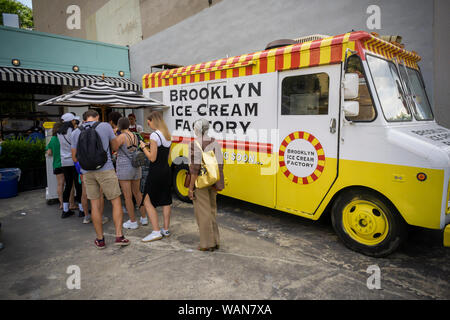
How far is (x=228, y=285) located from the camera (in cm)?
320

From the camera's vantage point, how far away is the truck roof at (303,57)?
371cm

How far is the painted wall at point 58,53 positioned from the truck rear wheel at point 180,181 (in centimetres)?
885

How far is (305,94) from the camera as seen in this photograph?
4.19 meters

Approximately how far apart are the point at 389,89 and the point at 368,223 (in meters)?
1.76

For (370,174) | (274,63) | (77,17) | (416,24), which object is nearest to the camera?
(370,174)

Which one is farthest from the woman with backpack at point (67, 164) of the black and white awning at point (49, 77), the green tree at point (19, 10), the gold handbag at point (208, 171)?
the green tree at point (19, 10)

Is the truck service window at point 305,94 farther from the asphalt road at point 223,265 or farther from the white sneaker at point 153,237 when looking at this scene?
the white sneaker at point 153,237

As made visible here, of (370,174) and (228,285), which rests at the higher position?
(370,174)

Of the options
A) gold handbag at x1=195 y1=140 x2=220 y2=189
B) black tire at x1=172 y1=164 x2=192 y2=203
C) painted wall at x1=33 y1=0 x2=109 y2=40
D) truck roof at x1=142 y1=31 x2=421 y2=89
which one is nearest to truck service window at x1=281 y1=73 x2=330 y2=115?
truck roof at x1=142 y1=31 x2=421 y2=89

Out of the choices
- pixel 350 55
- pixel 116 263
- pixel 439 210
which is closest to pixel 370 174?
pixel 439 210

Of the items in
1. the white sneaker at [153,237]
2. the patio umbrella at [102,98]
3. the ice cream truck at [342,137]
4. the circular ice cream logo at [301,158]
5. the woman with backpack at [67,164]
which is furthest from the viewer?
the woman with backpack at [67,164]

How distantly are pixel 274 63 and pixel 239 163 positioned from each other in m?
1.76

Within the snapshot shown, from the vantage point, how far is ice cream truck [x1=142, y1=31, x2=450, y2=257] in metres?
3.37
